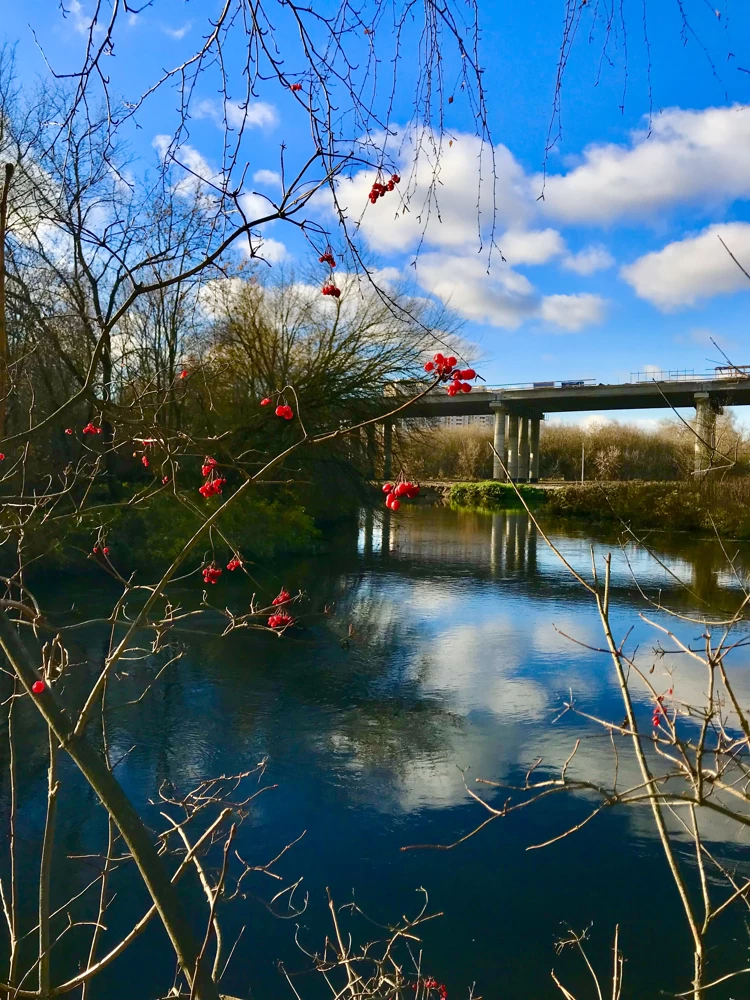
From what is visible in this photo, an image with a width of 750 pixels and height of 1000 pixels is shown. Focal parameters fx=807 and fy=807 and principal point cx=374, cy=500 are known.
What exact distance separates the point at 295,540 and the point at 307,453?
82.9 inches

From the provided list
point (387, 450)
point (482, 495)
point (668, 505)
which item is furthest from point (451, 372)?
point (482, 495)

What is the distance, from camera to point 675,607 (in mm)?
11562

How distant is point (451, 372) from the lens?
5.03 feet

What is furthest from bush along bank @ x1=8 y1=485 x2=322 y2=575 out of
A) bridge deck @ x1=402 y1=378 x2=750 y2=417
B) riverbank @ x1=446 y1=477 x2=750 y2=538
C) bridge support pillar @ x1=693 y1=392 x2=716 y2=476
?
bridge deck @ x1=402 y1=378 x2=750 y2=417

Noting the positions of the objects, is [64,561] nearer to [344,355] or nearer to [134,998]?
[344,355]

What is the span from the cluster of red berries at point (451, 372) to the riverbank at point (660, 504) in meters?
15.5


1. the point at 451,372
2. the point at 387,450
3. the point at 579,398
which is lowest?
the point at 387,450

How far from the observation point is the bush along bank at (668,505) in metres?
19.8

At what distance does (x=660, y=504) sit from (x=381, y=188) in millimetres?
22408

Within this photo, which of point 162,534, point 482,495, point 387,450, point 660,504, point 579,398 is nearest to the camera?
point 162,534

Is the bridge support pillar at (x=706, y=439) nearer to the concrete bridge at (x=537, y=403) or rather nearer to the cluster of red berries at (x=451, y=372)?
the cluster of red berries at (x=451, y=372)

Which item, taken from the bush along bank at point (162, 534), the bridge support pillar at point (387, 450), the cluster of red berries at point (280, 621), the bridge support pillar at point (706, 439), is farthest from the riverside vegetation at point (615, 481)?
the bush along bank at point (162, 534)

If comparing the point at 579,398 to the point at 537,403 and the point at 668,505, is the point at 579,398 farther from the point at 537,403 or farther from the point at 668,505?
the point at 668,505

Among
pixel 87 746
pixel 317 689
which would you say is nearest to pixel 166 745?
pixel 317 689
